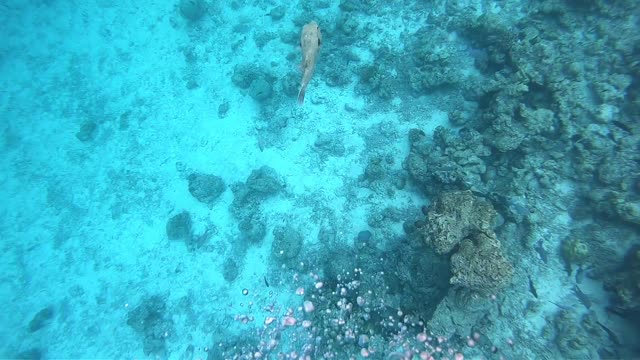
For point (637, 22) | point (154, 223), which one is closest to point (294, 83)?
point (154, 223)

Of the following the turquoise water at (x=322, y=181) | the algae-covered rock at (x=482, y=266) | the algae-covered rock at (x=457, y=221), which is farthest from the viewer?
the turquoise water at (x=322, y=181)

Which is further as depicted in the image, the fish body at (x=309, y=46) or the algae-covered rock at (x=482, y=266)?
the fish body at (x=309, y=46)

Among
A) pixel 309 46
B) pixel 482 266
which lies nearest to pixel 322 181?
pixel 309 46

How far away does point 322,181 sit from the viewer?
9289 mm

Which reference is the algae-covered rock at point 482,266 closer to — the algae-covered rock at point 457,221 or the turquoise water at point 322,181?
the turquoise water at point 322,181

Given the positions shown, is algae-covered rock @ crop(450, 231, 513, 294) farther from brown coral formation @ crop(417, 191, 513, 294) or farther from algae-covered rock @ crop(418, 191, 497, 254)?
algae-covered rock @ crop(418, 191, 497, 254)

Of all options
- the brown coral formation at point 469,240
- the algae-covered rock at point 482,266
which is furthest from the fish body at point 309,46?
the algae-covered rock at point 482,266

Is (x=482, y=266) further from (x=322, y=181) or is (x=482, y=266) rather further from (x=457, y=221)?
(x=322, y=181)

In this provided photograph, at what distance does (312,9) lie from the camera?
1202cm

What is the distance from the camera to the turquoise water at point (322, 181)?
6.23 m

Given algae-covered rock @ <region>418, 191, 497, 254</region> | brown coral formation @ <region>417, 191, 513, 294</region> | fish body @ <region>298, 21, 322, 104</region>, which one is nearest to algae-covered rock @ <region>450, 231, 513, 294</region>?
brown coral formation @ <region>417, 191, 513, 294</region>

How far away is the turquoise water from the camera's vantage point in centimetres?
623

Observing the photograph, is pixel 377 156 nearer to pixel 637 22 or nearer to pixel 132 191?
pixel 637 22

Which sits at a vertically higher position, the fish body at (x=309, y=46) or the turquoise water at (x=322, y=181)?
the fish body at (x=309, y=46)
